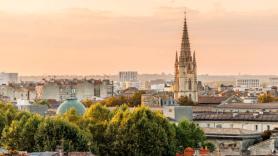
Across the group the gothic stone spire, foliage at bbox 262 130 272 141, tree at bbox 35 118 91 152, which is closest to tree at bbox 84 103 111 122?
tree at bbox 35 118 91 152

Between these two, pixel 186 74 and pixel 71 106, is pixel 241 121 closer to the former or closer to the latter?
pixel 71 106

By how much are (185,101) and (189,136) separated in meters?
74.8

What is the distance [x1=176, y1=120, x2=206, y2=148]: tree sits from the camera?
8181 centimetres

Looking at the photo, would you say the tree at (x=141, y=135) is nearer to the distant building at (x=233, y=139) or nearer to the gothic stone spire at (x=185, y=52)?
the distant building at (x=233, y=139)

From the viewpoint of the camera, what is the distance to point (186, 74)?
171875 mm

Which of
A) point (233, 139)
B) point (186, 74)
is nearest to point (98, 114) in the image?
point (233, 139)

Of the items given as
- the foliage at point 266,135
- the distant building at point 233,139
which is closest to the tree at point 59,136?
the distant building at point 233,139

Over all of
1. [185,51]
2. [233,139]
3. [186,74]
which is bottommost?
[233,139]

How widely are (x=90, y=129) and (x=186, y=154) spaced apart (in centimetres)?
2718

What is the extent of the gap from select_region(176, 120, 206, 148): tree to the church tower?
84.7m

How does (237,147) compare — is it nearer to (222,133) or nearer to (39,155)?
(222,133)

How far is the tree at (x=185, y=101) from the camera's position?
155 m

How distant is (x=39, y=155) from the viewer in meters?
50.2

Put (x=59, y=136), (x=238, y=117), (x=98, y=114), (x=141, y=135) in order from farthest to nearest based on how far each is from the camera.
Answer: (x=238, y=117) → (x=98, y=114) → (x=141, y=135) → (x=59, y=136)
